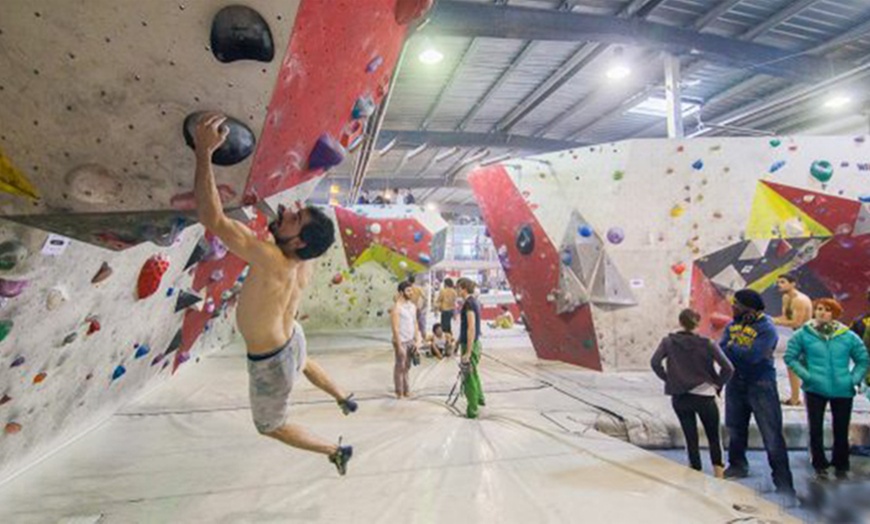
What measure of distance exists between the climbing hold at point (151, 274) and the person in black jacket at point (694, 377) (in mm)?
3216

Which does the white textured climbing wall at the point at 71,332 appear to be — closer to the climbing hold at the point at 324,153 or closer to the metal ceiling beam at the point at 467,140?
the climbing hold at the point at 324,153

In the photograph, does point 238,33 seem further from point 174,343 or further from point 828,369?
point 174,343

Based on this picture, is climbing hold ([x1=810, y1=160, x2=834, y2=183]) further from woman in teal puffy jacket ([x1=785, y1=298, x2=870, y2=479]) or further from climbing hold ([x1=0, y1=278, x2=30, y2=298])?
climbing hold ([x1=0, y1=278, x2=30, y2=298])

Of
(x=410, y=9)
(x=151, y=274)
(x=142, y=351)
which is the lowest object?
(x=142, y=351)

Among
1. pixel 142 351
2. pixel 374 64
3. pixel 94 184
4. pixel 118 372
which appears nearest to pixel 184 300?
pixel 142 351

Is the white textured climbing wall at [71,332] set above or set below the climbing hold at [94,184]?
below

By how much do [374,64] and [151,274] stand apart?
1.93 m

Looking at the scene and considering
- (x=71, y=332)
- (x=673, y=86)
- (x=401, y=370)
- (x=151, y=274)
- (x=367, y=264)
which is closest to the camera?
(x=71, y=332)

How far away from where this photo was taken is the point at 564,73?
678 cm

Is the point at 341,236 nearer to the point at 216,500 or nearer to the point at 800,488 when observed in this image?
the point at 216,500

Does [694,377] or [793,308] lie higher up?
[793,308]

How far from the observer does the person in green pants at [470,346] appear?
12.6ft

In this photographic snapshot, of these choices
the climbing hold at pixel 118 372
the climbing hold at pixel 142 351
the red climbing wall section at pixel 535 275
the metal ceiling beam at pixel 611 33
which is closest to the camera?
the climbing hold at pixel 118 372

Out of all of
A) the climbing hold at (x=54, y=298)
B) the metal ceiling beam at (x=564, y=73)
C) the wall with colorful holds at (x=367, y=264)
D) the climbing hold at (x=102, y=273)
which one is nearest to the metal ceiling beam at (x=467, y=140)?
the metal ceiling beam at (x=564, y=73)
